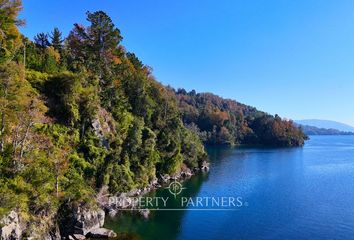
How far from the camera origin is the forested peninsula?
2875 centimetres

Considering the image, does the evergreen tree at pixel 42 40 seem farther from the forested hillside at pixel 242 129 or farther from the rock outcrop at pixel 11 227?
the forested hillside at pixel 242 129

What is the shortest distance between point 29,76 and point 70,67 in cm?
1169

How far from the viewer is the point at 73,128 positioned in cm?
4166

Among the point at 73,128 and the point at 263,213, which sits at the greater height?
the point at 73,128

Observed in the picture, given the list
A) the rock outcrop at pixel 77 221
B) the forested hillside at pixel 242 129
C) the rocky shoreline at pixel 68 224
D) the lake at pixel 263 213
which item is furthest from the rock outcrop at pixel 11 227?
the forested hillside at pixel 242 129

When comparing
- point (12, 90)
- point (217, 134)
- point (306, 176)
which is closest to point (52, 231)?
point (12, 90)

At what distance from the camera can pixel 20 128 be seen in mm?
29531

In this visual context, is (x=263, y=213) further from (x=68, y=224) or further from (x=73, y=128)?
(x=73, y=128)

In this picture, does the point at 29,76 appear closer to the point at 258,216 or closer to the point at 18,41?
the point at 18,41

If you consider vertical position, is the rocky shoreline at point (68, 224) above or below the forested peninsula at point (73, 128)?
below

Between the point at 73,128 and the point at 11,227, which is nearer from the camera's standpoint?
the point at 11,227

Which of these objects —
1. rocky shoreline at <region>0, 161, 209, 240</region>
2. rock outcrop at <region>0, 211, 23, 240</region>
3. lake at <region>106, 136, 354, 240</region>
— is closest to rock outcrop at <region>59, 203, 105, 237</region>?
rocky shoreline at <region>0, 161, 209, 240</region>

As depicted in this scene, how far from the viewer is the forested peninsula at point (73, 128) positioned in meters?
28.8

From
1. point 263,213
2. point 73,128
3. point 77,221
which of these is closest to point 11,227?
point 77,221
